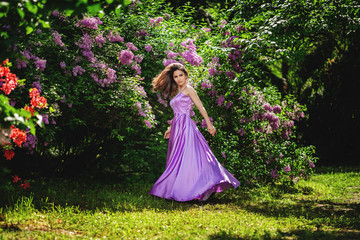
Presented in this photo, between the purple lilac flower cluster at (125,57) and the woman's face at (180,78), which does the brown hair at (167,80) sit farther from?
the purple lilac flower cluster at (125,57)

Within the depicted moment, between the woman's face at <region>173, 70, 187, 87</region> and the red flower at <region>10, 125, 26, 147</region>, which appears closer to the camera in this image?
the red flower at <region>10, 125, 26, 147</region>

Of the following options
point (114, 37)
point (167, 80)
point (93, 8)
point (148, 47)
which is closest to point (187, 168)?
point (167, 80)

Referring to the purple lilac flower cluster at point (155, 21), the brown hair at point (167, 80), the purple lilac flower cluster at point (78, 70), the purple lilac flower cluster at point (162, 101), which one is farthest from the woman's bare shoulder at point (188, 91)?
the purple lilac flower cluster at point (155, 21)

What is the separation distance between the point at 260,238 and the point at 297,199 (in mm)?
2977

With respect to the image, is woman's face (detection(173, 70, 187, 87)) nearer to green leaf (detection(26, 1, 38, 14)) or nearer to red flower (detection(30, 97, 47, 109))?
red flower (detection(30, 97, 47, 109))

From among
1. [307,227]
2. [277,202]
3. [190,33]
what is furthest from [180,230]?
[190,33]

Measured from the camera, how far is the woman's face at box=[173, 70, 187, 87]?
5754 mm

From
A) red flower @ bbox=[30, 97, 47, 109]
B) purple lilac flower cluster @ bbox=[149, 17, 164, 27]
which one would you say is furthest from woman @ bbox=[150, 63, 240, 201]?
red flower @ bbox=[30, 97, 47, 109]

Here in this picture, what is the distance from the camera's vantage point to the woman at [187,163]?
5273mm

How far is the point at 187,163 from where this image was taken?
17.6 ft

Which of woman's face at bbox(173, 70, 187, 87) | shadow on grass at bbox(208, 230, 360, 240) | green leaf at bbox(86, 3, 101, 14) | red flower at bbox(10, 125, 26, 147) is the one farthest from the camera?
woman's face at bbox(173, 70, 187, 87)

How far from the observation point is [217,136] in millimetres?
7148

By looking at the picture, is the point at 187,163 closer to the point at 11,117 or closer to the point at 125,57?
the point at 125,57

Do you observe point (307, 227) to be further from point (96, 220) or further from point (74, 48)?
point (74, 48)
